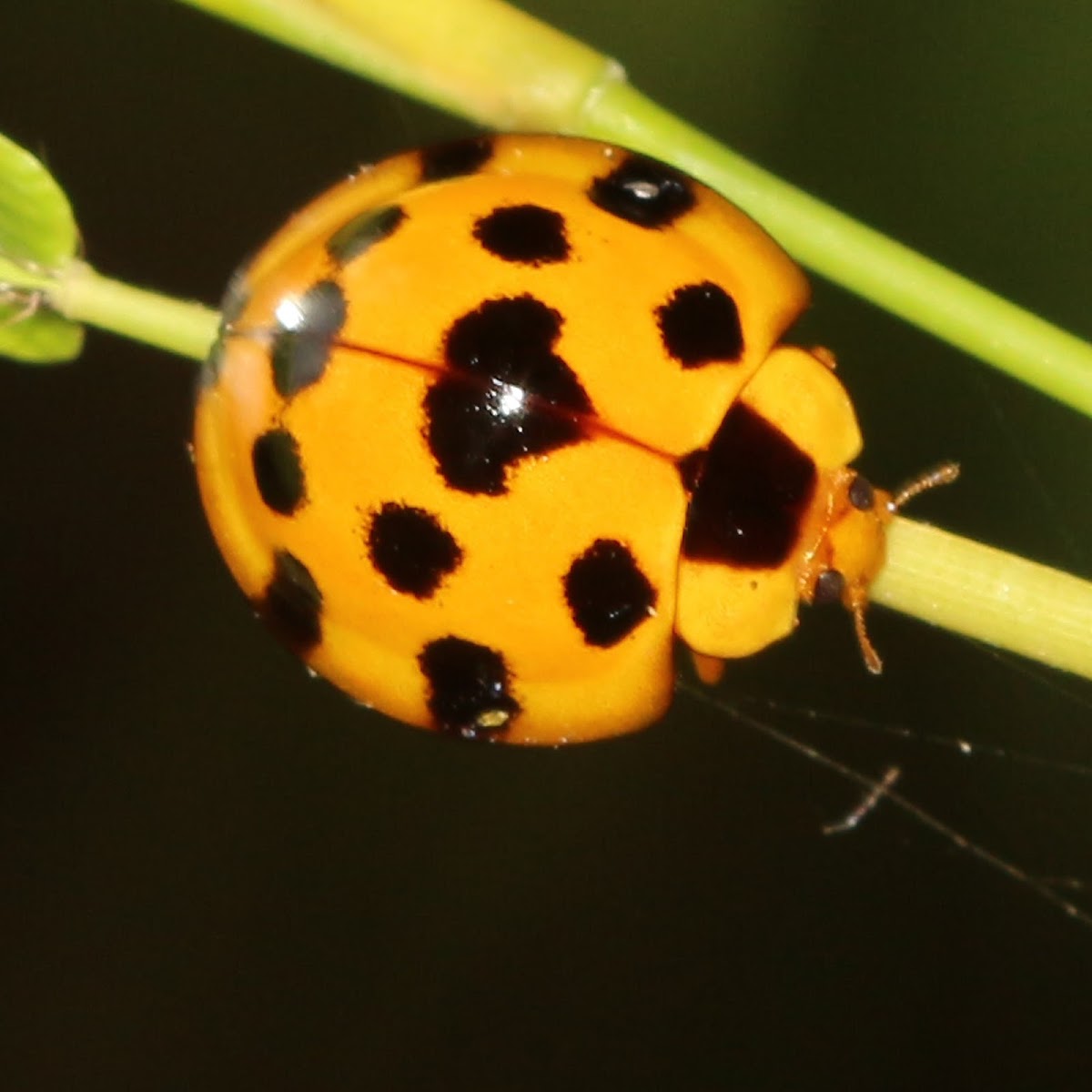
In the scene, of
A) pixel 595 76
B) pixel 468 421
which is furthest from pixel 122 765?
pixel 595 76

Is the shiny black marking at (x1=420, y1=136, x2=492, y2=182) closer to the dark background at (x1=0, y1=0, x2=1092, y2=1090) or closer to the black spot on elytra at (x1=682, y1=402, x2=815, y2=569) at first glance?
the black spot on elytra at (x1=682, y1=402, x2=815, y2=569)

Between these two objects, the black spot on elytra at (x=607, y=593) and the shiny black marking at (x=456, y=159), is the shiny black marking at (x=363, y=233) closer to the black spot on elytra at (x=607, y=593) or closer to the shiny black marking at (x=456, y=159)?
the shiny black marking at (x=456, y=159)

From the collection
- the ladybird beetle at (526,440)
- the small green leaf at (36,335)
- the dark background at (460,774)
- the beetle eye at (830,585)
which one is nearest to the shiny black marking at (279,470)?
the ladybird beetle at (526,440)

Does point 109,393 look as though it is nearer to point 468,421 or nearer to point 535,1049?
point 535,1049

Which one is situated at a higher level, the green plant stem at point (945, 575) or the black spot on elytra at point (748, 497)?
the black spot on elytra at point (748, 497)

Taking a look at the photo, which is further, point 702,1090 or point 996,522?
point 702,1090

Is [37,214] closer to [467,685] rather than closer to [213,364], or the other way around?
[213,364]
